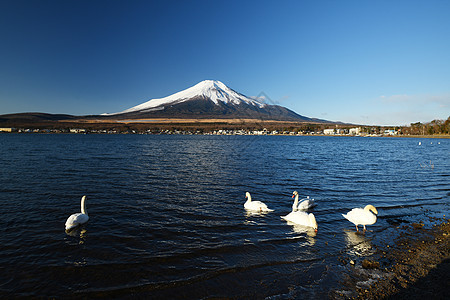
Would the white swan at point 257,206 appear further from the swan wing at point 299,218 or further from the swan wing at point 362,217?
the swan wing at point 362,217

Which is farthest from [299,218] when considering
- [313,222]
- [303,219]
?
[313,222]

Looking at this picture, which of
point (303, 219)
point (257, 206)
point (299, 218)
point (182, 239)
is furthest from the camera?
point (257, 206)

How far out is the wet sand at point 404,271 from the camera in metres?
5.90

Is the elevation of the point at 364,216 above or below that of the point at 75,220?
above

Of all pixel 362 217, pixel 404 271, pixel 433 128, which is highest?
pixel 433 128

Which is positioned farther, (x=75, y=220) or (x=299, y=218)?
(x=299, y=218)

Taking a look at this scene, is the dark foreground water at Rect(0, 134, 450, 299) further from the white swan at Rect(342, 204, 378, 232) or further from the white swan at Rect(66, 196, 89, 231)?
the white swan at Rect(342, 204, 378, 232)

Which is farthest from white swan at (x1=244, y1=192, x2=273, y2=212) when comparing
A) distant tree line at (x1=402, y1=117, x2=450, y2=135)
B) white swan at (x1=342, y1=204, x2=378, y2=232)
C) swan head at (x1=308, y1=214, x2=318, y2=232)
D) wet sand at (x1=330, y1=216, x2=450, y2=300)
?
distant tree line at (x1=402, y1=117, x2=450, y2=135)

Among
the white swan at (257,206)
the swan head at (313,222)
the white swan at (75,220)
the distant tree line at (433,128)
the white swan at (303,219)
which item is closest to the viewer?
the white swan at (75,220)

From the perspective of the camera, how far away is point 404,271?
22.6 feet

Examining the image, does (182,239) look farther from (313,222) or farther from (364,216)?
(364,216)

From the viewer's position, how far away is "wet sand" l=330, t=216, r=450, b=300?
5.90 meters

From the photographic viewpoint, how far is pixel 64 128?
19288cm

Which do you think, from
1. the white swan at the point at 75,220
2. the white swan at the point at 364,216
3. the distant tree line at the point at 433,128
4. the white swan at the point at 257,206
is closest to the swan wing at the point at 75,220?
the white swan at the point at 75,220
